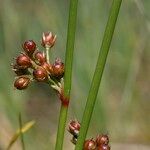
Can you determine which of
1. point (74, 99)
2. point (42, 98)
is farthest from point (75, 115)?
point (42, 98)

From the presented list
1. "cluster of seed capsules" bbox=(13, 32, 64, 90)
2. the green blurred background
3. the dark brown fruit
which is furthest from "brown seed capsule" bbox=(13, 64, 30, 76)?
the green blurred background

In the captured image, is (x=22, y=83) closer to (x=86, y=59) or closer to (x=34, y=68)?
(x=34, y=68)

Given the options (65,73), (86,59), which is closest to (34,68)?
(65,73)

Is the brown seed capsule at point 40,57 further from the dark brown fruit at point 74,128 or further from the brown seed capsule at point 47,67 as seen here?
the dark brown fruit at point 74,128

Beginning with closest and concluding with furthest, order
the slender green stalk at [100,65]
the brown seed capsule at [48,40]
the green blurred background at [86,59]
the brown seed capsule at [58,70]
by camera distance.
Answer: the slender green stalk at [100,65]
the brown seed capsule at [58,70]
the brown seed capsule at [48,40]
the green blurred background at [86,59]

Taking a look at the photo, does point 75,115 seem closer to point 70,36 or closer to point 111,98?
point 111,98

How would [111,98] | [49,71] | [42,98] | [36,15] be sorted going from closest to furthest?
[49,71], [36,15], [111,98], [42,98]

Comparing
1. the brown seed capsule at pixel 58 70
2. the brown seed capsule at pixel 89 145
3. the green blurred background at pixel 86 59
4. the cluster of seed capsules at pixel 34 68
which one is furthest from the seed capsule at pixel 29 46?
the green blurred background at pixel 86 59
